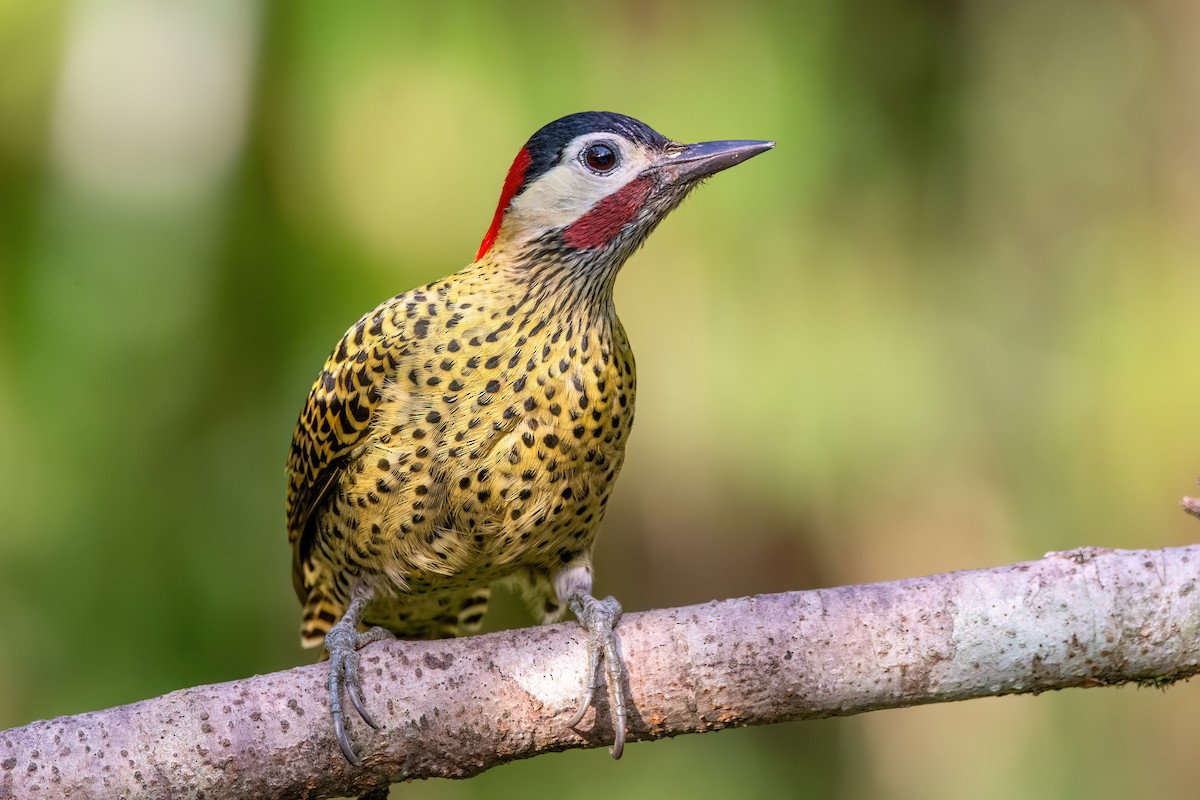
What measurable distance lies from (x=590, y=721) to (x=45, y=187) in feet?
10.4

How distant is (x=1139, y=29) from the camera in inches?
221

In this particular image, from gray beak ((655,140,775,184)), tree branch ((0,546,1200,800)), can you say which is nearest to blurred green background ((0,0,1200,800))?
gray beak ((655,140,775,184))

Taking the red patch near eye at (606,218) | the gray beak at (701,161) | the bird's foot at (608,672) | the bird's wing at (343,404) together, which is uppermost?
the gray beak at (701,161)

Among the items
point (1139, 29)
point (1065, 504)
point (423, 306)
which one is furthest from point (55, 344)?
point (1139, 29)

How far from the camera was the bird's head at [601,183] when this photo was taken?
3250 millimetres

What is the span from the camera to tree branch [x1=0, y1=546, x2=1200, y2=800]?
8.48ft

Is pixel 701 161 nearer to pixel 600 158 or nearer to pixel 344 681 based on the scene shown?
pixel 600 158

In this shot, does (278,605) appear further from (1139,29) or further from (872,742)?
(1139,29)

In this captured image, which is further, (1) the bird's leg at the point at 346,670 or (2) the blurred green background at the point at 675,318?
(2) the blurred green background at the point at 675,318

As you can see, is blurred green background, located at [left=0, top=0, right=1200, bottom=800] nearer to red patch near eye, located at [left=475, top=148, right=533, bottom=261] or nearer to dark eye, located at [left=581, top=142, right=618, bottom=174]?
red patch near eye, located at [left=475, top=148, right=533, bottom=261]

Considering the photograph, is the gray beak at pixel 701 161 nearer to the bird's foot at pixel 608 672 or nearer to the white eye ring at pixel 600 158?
the white eye ring at pixel 600 158

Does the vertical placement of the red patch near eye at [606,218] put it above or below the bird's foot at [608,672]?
above

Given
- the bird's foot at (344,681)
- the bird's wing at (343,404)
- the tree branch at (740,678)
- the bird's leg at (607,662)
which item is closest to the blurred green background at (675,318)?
the bird's wing at (343,404)

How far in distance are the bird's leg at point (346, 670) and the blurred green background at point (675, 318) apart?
1.75 metres
